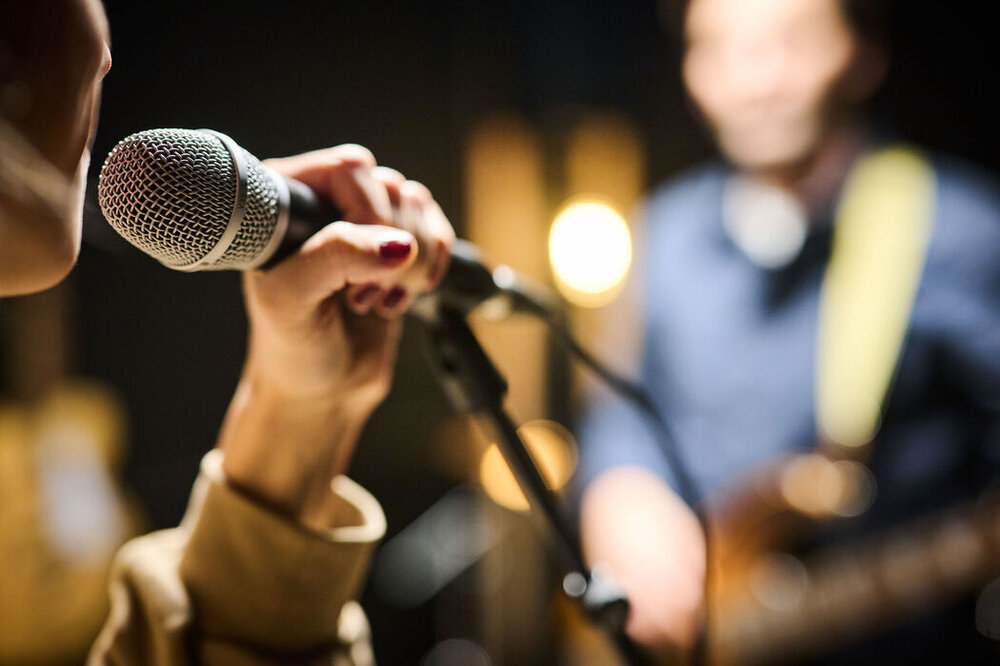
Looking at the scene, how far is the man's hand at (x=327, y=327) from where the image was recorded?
422mm

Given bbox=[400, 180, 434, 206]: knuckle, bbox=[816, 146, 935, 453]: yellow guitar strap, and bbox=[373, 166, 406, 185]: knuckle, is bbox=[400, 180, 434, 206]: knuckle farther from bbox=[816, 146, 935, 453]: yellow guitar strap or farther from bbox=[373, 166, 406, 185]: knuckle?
bbox=[816, 146, 935, 453]: yellow guitar strap

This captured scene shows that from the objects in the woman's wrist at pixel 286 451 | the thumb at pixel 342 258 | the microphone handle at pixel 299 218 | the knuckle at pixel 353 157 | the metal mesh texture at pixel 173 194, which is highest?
the metal mesh texture at pixel 173 194

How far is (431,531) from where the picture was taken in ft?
5.90

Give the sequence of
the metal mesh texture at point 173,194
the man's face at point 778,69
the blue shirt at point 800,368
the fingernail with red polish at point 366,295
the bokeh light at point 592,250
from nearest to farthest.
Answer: the metal mesh texture at point 173,194, the fingernail with red polish at point 366,295, the blue shirt at point 800,368, the man's face at point 778,69, the bokeh light at point 592,250

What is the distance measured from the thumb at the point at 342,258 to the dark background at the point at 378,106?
122 millimetres

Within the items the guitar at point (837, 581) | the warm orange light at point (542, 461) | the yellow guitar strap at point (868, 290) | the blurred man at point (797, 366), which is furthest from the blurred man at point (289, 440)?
the warm orange light at point (542, 461)

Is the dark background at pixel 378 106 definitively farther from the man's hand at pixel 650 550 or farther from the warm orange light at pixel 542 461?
the man's hand at pixel 650 550

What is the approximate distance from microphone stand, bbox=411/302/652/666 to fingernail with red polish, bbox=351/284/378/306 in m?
0.06

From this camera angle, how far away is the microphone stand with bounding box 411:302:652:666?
0.52 meters

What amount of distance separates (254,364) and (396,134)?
1.83ft

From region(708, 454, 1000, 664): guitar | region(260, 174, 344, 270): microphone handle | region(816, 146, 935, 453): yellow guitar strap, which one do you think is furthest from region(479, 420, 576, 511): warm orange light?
region(260, 174, 344, 270): microphone handle

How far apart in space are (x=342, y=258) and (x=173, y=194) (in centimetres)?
10

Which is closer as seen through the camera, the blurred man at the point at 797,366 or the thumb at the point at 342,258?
the thumb at the point at 342,258

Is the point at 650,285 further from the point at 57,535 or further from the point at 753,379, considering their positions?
the point at 57,535
